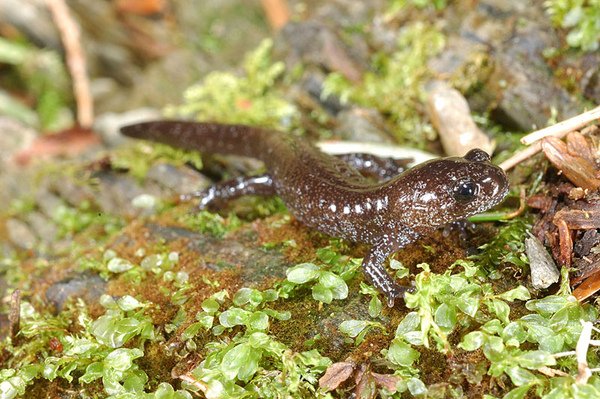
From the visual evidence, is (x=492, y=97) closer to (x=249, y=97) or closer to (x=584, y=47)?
(x=584, y=47)

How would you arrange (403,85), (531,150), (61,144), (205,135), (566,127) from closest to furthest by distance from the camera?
(566,127) < (531,150) < (205,135) < (403,85) < (61,144)

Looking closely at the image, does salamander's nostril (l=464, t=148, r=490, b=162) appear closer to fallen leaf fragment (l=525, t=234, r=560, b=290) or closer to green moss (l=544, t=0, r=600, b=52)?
fallen leaf fragment (l=525, t=234, r=560, b=290)

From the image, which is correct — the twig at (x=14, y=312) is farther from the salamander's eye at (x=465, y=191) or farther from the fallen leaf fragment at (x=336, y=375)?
the salamander's eye at (x=465, y=191)

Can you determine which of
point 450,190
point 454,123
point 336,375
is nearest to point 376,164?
point 454,123

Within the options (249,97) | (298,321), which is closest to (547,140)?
(298,321)

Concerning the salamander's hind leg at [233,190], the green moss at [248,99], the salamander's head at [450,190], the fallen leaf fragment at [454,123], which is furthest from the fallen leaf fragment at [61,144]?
the salamander's head at [450,190]

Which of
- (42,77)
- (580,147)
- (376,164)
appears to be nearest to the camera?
(580,147)

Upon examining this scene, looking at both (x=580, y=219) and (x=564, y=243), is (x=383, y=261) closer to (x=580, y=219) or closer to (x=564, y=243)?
(x=564, y=243)
